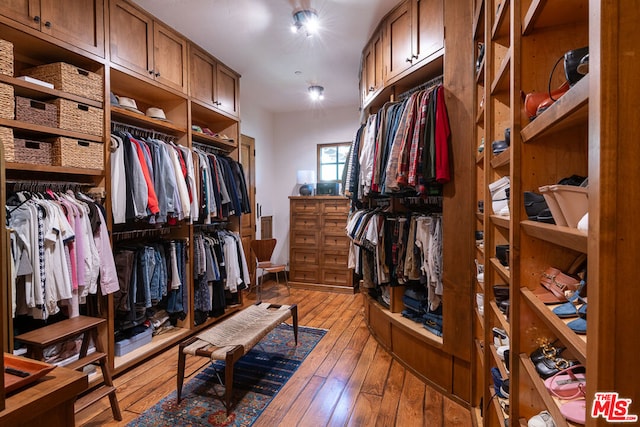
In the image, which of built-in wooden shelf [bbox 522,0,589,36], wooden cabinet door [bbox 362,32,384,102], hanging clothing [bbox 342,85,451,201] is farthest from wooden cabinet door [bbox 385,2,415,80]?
built-in wooden shelf [bbox 522,0,589,36]

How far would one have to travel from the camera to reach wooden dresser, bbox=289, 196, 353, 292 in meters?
4.57

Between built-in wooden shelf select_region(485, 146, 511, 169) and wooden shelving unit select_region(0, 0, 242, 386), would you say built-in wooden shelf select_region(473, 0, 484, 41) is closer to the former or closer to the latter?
built-in wooden shelf select_region(485, 146, 511, 169)

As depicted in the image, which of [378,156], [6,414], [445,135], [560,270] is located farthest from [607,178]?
[378,156]

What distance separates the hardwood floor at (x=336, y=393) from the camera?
1877 millimetres

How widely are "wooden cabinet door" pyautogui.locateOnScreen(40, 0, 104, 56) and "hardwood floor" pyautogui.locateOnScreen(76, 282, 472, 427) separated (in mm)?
2367

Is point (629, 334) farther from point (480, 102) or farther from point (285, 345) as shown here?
point (285, 345)

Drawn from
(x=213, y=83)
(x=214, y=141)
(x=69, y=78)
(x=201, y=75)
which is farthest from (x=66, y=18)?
(x=214, y=141)

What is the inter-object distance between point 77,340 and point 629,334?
9.51 feet

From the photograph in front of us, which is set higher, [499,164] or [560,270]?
[499,164]

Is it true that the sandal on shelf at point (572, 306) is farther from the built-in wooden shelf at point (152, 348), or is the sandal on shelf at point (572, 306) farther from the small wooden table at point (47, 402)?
the built-in wooden shelf at point (152, 348)

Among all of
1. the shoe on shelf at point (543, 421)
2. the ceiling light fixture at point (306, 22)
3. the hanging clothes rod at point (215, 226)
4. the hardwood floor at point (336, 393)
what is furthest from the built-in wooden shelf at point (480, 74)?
the hanging clothes rod at point (215, 226)

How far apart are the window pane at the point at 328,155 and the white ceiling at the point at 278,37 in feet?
3.49

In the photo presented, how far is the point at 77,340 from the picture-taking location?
221cm

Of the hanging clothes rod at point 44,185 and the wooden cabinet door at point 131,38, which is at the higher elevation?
the wooden cabinet door at point 131,38
